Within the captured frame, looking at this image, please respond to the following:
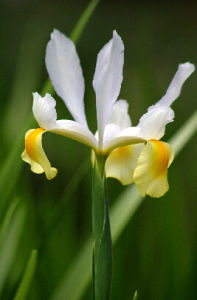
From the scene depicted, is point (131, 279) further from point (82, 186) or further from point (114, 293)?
point (82, 186)

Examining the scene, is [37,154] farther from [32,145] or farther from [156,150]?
[156,150]

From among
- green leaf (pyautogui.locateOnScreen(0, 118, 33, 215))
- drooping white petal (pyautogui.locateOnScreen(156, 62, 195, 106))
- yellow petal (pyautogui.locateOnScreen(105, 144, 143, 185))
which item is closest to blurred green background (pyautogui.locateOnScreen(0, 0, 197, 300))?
green leaf (pyautogui.locateOnScreen(0, 118, 33, 215))

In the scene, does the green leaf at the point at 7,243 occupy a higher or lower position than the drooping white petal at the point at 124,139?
lower

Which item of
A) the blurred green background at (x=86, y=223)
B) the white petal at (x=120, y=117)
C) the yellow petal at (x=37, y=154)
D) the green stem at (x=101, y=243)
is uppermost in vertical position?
the yellow petal at (x=37, y=154)

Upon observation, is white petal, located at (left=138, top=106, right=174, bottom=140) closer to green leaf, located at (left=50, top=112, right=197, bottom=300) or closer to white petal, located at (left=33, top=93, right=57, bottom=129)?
white petal, located at (left=33, top=93, right=57, bottom=129)

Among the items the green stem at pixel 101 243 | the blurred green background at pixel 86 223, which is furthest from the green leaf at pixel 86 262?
the green stem at pixel 101 243

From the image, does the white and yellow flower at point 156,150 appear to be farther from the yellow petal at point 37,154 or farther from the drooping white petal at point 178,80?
the yellow petal at point 37,154

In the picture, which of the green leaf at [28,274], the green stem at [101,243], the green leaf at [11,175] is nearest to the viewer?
the green stem at [101,243]
